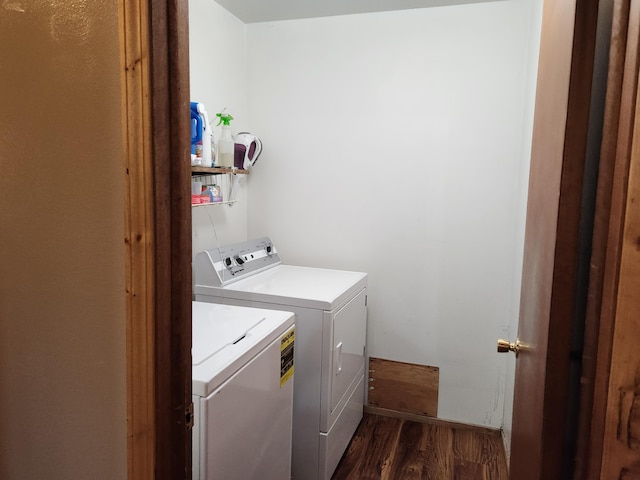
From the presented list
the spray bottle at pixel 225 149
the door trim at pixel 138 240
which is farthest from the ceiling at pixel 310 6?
the door trim at pixel 138 240

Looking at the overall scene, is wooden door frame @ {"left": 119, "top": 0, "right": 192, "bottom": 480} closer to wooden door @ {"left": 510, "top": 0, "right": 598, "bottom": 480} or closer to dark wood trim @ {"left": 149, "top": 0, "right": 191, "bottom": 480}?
dark wood trim @ {"left": 149, "top": 0, "right": 191, "bottom": 480}

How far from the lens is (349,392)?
2475 millimetres

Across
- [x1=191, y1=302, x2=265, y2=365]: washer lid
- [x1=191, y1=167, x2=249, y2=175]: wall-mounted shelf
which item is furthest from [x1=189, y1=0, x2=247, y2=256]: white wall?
[x1=191, y1=302, x2=265, y2=365]: washer lid

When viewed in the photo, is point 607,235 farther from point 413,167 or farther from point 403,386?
point 403,386

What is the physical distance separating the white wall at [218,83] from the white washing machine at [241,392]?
717 mm

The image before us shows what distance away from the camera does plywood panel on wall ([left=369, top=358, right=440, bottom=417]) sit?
277cm

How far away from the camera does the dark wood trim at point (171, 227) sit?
86 centimetres

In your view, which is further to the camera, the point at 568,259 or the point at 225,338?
the point at 225,338

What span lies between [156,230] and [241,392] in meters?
0.79

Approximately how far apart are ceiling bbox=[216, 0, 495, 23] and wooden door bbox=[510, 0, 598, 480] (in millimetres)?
1695

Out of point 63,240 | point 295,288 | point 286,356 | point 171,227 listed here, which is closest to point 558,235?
point 171,227

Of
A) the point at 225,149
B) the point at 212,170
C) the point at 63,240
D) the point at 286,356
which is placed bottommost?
the point at 286,356

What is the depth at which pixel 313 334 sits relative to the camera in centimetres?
210

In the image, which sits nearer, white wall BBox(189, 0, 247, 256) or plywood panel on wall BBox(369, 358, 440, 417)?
white wall BBox(189, 0, 247, 256)
